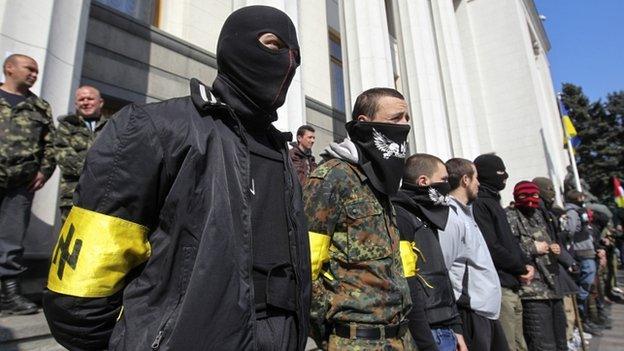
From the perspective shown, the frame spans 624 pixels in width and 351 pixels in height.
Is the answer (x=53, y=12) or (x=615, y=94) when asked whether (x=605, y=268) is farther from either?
(x=615, y=94)

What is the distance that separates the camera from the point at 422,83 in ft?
36.1

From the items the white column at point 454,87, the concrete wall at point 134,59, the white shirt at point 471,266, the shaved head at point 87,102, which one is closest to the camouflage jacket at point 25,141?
the shaved head at point 87,102

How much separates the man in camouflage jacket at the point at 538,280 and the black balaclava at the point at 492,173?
43 centimetres

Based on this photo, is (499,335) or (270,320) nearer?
(270,320)

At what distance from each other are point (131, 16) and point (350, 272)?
6357 millimetres

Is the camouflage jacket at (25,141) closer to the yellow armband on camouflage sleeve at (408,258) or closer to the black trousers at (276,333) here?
the black trousers at (276,333)

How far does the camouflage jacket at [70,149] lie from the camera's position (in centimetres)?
311

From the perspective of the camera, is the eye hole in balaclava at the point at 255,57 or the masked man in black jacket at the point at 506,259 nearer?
the eye hole in balaclava at the point at 255,57

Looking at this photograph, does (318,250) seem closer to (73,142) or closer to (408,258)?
(408,258)

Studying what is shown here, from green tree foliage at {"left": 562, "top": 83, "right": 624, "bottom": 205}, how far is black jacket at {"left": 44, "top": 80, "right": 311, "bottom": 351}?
39.5 metres

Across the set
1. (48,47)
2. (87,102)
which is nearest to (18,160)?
(87,102)

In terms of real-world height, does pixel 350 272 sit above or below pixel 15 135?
below

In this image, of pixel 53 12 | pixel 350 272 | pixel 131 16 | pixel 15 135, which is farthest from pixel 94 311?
pixel 131 16

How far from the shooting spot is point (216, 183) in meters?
1.08
